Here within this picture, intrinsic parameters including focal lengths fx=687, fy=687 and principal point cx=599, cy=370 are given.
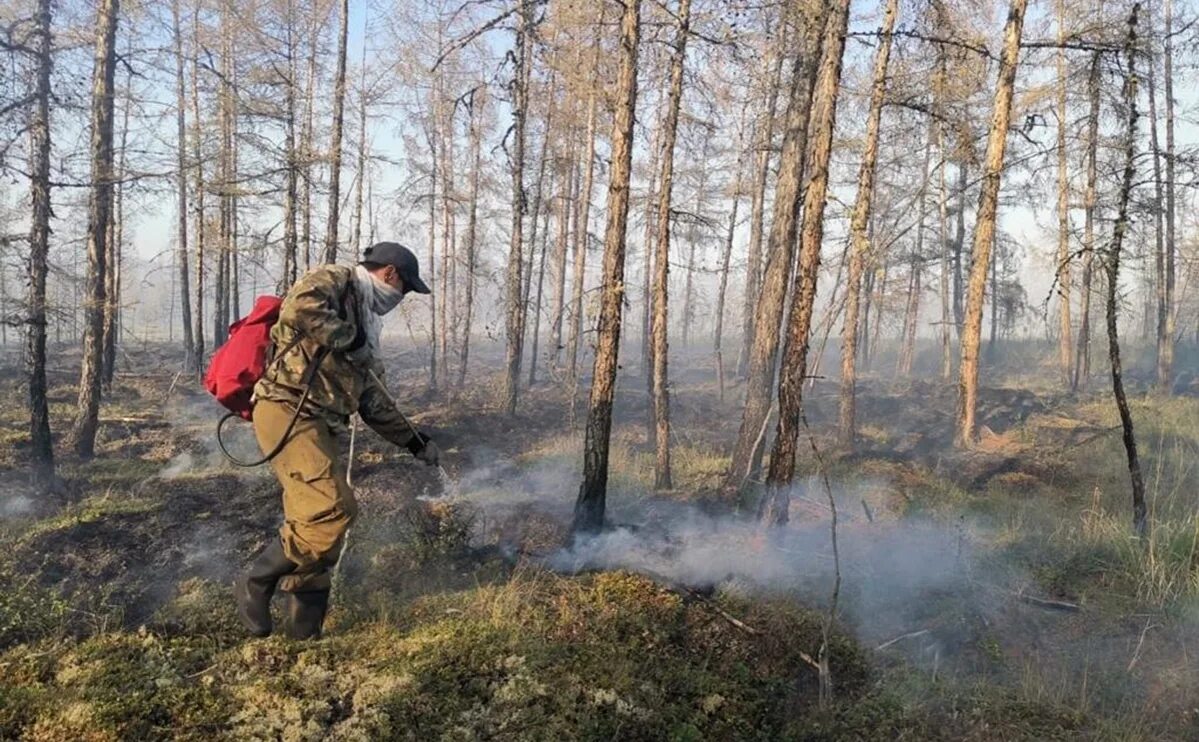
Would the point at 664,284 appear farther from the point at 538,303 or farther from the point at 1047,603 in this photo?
the point at 538,303

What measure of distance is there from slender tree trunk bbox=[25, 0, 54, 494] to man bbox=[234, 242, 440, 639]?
718 centimetres

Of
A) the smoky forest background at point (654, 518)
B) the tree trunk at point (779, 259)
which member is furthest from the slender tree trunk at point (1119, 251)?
the tree trunk at point (779, 259)

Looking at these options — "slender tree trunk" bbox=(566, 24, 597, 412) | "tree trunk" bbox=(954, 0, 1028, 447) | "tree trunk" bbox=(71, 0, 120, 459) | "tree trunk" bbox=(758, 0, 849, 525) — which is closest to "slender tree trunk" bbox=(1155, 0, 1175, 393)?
"tree trunk" bbox=(954, 0, 1028, 447)

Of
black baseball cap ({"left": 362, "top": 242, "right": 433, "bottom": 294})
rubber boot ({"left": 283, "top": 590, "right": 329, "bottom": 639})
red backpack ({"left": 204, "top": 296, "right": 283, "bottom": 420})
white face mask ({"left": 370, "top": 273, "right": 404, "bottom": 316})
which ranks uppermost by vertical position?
black baseball cap ({"left": 362, "top": 242, "right": 433, "bottom": 294})

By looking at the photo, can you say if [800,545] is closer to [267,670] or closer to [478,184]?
[267,670]

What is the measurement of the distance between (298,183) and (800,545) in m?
14.6

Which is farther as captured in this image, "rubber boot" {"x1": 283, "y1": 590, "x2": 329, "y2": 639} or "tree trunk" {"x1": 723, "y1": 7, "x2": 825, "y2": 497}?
"tree trunk" {"x1": 723, "y1": 7, "x2": 825, "y2": 497}

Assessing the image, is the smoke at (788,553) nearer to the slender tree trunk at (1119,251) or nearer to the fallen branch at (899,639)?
the fallen branch at (899,639)

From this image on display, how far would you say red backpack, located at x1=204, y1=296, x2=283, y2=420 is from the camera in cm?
363

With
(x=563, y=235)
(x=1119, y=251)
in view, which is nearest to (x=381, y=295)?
(x=1119, y=251)

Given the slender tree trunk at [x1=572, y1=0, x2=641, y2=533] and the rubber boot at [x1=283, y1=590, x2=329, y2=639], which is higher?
the slender tree trunk at [x1=572, y1=0, x2=641, y2=533]

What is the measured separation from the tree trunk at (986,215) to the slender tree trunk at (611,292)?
6.83 meters

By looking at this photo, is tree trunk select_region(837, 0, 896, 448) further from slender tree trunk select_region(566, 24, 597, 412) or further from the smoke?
slender tree trunk select_region(566, 24, 597, 412)

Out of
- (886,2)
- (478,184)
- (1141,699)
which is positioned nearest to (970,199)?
(886,2)
